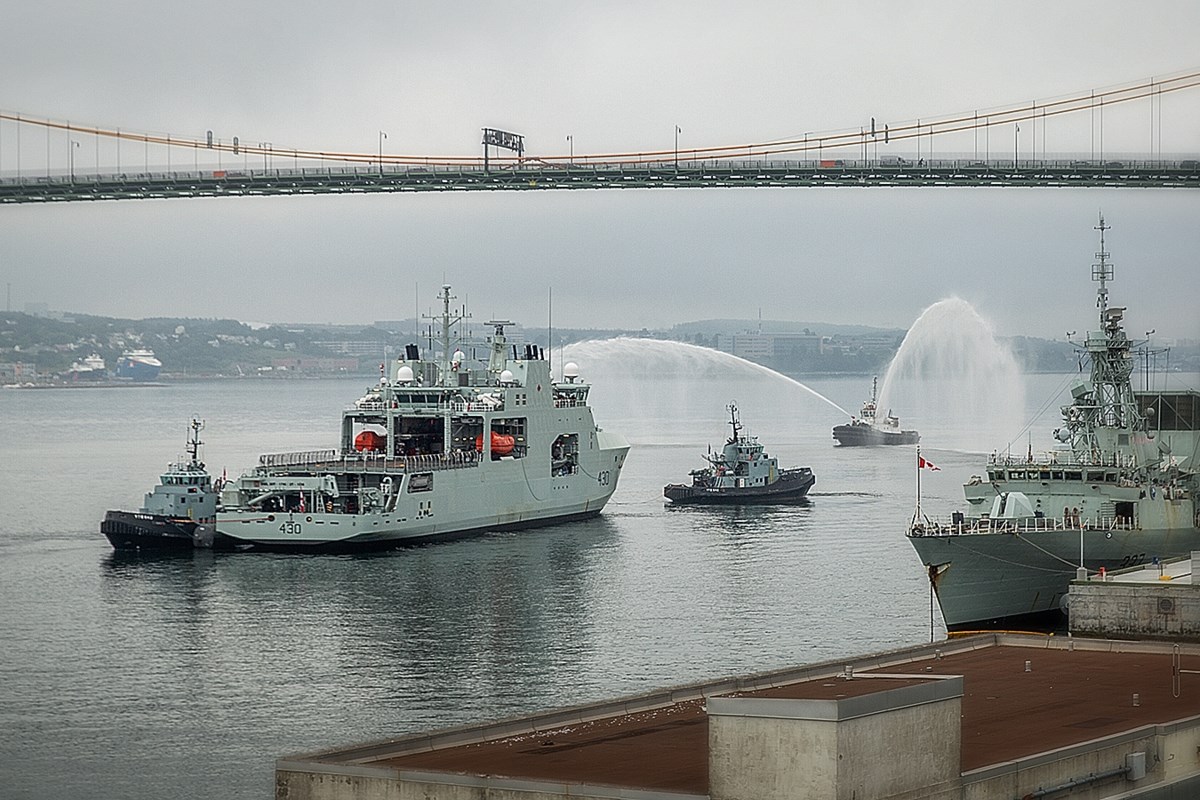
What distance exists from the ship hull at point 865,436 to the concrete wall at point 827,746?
297 feet

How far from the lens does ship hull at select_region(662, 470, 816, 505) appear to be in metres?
66.6

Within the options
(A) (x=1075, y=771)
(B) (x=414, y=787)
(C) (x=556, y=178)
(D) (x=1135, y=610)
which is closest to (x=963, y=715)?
(A) (x=1075, y=771)

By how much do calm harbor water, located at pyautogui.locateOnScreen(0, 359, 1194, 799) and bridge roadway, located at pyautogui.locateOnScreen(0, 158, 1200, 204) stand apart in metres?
12.1

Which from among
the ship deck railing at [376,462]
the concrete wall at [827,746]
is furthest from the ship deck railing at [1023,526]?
the ship deck railing at [376,462]

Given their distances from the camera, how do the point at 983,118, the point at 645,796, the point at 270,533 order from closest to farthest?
the point at 645,796
the point at 270,533
the point at 983,118

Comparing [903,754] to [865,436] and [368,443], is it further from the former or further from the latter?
[865,436]

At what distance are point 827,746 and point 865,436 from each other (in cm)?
9204

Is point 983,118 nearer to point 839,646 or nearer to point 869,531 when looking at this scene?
point 869,531

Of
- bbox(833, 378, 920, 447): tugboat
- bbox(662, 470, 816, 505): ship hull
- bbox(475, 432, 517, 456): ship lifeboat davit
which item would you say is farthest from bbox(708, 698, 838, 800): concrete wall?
bbox(833, 378, 920, 447): tugboat

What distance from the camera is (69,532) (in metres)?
56.7

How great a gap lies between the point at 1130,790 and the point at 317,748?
11932 mm

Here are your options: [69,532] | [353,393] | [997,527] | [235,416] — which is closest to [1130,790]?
[997,527]

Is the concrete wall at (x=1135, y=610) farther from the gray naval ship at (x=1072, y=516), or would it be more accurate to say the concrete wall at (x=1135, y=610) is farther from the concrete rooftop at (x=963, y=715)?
the gray naval ship at (x=1072, y=516)

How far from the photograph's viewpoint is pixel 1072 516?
3722 cm
